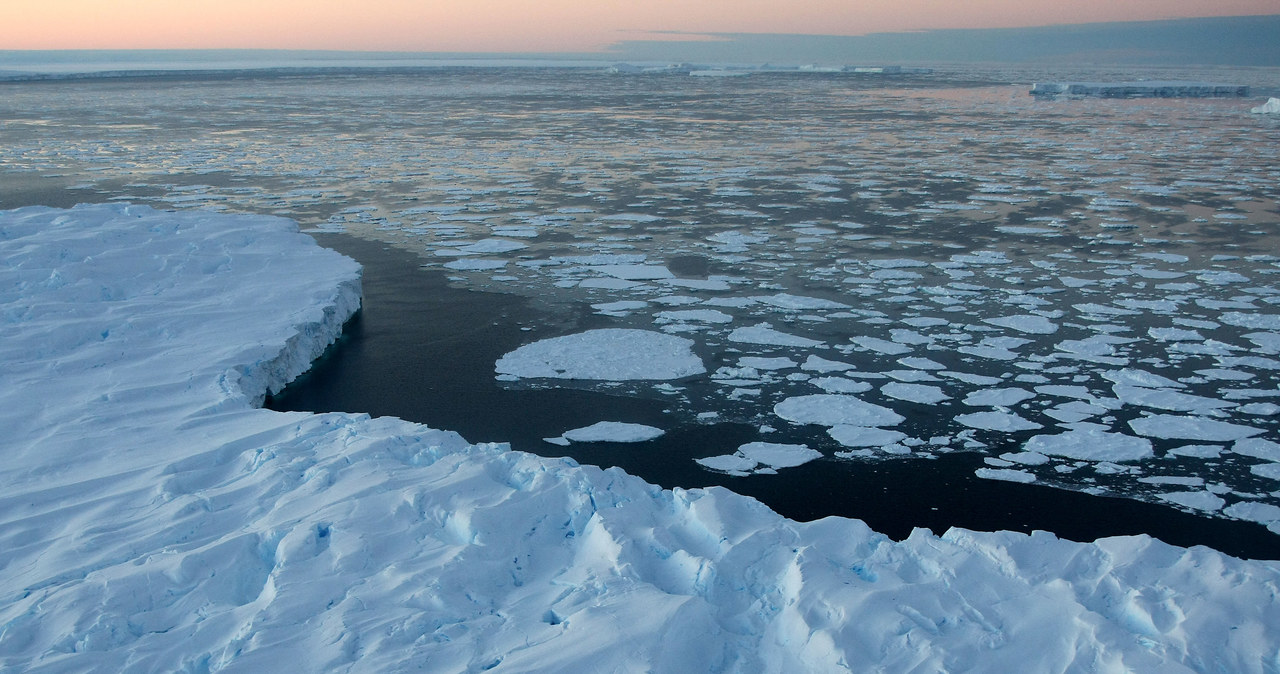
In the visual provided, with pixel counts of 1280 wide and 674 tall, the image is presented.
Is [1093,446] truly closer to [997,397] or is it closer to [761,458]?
[997,397]

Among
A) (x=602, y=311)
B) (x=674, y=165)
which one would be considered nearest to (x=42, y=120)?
(x=674, y=165)

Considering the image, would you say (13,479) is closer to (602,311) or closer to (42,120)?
(602,311)

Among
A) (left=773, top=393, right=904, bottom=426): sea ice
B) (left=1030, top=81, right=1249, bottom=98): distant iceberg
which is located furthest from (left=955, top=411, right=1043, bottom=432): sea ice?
(left=1030, top=81, right=1249, bottom=98): distant iceberg

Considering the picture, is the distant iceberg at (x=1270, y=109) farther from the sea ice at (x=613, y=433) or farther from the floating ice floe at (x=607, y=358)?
the sea ice at (x=613, y=433)

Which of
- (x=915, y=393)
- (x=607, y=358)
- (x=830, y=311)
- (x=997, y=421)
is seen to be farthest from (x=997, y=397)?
(x=607, y=358)

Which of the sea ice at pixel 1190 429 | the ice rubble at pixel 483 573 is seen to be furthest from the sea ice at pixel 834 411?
the sea ice at pixel 1190 429

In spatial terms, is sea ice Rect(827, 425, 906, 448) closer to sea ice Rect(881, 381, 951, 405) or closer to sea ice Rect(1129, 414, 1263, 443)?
sea ice Rect(881, 381, 951, 405)
